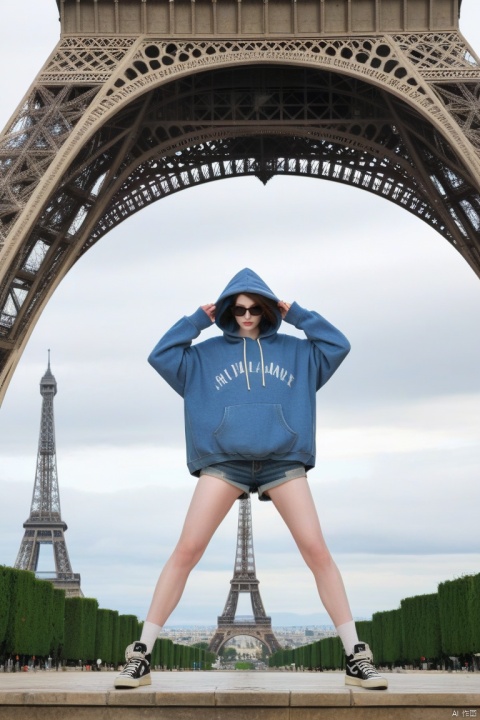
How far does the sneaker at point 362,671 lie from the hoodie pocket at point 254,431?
136cm

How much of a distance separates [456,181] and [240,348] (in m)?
26.9

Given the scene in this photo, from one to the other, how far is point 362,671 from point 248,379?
1.97 m

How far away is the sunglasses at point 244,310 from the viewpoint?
27.3ft

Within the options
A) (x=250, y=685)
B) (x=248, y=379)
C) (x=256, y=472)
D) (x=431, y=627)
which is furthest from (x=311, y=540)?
(x=431, y=627)

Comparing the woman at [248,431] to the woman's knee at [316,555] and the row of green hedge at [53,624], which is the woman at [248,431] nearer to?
the woman's knee at [316,555]

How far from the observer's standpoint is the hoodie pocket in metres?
7.91

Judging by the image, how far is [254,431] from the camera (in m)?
7.93

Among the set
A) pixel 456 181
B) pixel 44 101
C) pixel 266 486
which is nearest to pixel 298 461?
pixel 266 486

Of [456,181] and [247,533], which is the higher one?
[247,533]

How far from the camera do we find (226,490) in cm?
802

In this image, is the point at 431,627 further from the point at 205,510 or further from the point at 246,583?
the point at 246,583

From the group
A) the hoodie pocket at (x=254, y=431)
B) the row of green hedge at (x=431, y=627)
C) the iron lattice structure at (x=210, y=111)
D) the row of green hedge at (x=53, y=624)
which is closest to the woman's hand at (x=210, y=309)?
the hoodie pocket at (x=254, y=431)

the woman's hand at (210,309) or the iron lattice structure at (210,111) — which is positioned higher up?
the iron lattice structure at (210,111)

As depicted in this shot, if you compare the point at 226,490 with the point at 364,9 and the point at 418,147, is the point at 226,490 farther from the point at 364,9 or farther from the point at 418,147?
the point at 418,147
